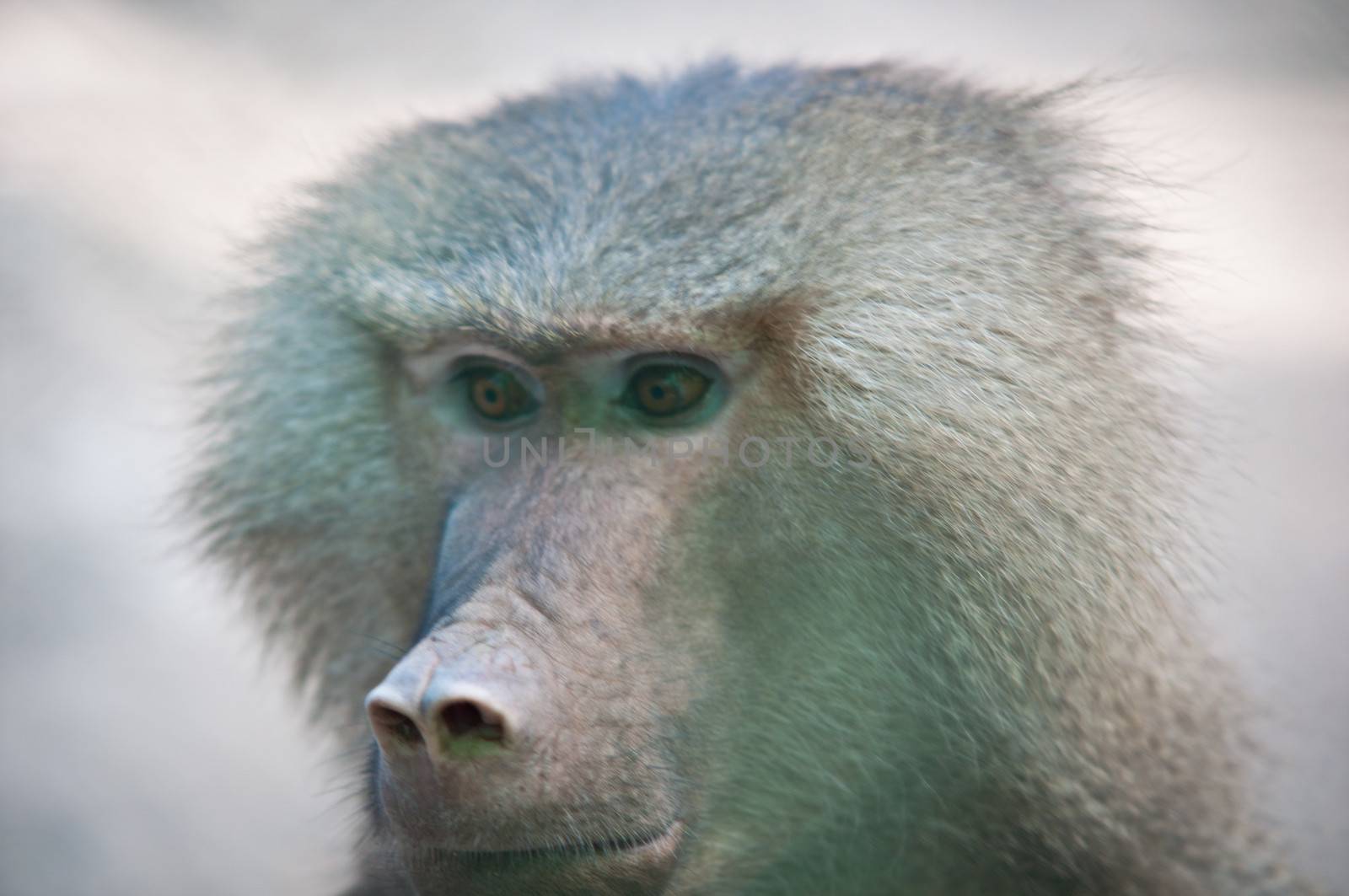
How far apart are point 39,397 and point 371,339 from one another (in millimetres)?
3290

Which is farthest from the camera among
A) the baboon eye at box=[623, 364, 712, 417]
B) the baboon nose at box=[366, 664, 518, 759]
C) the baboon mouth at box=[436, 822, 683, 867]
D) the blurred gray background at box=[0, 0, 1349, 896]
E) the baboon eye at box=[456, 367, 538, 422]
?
the blurred gray background at box=[0, 0, 1349, 896]

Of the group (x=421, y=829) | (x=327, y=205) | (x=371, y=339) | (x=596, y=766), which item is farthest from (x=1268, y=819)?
(x=327, y=205)

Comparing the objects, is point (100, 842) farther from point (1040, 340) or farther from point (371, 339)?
point (1040, 340)

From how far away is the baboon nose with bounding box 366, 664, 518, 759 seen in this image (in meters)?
1.61

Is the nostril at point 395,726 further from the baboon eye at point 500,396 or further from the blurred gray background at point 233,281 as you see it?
the blurred gray background at point 233,281

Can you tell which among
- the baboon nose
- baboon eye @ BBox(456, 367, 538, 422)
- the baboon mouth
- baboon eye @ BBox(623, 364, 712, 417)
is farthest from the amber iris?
the baboon mouth

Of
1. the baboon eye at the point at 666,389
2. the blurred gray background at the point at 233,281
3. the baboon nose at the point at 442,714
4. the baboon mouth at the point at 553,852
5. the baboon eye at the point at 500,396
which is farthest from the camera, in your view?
the blurred gray background at the point at 233,281

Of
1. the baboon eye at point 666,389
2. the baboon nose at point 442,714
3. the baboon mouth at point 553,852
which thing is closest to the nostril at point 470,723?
the baboon nose at point 442,714

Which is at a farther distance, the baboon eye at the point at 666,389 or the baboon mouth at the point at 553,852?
the baboon eye at the point at 666,389

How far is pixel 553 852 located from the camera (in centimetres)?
174

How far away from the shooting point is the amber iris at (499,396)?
217 centimetres

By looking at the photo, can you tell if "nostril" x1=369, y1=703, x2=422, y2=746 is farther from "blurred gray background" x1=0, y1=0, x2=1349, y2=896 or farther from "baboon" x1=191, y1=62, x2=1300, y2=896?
"blurred gray background" x1=0, y1=0, x2=1349, y2=896

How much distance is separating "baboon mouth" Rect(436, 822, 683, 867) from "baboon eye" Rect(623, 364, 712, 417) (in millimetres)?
644

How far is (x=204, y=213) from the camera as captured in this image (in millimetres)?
5812
